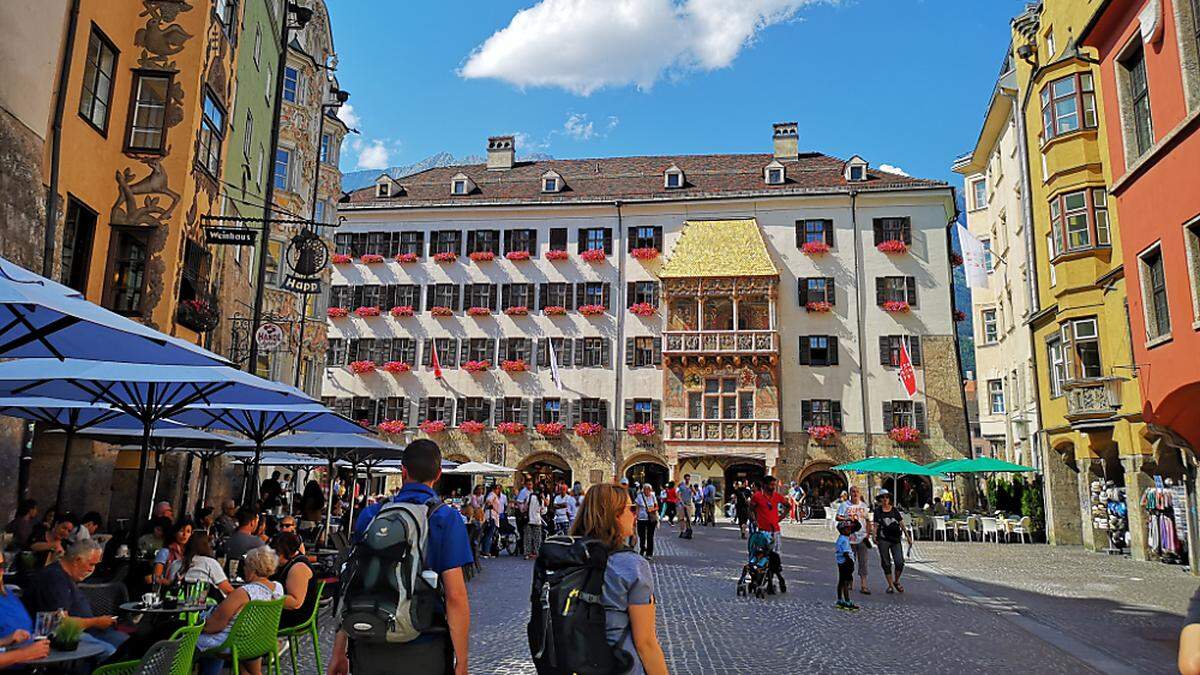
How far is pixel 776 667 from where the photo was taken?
874 centimetres

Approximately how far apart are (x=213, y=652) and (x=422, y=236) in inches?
1685

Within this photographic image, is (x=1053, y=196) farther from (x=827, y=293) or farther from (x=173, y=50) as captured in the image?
(x=173, y=50)

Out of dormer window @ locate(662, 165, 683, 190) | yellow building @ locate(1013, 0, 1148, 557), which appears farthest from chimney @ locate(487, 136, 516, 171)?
yellow building @ locate(1013, 0, 1148, 557)

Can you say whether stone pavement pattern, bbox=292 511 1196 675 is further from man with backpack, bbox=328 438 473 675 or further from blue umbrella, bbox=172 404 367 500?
man with backpack, bbox=328 438 473 675

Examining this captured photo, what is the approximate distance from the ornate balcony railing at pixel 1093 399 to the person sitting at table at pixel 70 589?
76.2ft

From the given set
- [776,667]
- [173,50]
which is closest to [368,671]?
[776,667]

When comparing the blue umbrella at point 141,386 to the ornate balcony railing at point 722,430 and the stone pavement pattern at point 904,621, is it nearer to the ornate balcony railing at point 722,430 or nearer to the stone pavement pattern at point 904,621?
the stone pavement pattern at point 904,621

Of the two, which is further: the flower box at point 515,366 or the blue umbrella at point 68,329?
the flower box at point 515,366

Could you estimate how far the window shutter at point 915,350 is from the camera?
1630 inches

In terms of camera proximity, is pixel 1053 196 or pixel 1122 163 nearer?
pixel 1122 163

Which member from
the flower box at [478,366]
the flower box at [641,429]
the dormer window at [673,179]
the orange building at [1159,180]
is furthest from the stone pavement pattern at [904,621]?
the dormer window at [673,179]

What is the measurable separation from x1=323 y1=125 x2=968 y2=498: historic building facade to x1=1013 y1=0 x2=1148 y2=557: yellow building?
13437 mm

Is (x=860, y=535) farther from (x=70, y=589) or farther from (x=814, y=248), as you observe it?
(x=814, y=248)

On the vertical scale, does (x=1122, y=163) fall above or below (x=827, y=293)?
below
